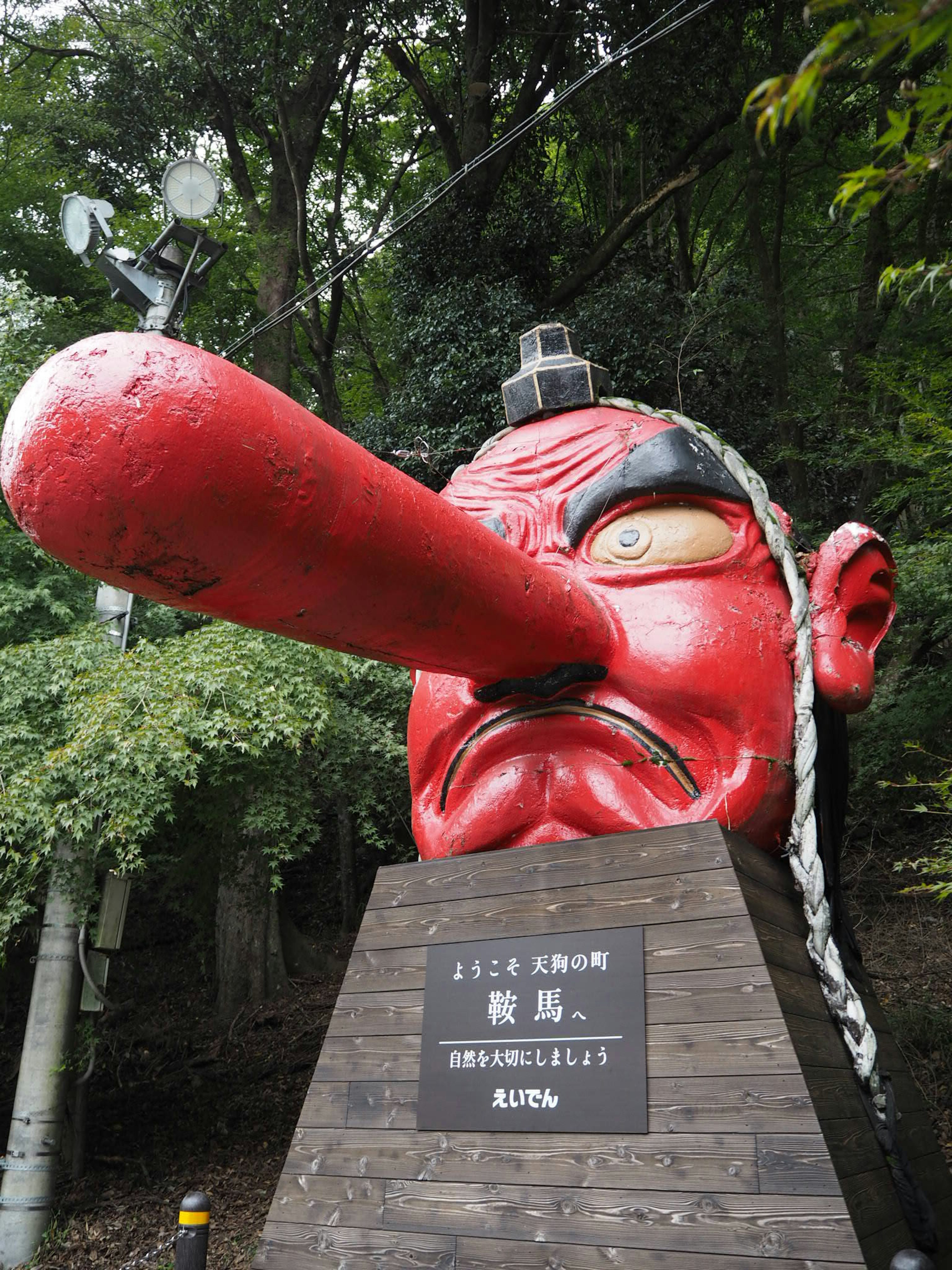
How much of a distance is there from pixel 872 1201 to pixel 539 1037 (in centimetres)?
75

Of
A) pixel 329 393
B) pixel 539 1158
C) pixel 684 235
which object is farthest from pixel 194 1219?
pixel 684 235

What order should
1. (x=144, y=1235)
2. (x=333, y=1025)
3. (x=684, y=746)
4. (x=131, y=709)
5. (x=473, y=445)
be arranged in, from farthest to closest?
1. (x=473, y=445)
2. (x=144, y=1235)
3. (x=131, y=709)
4. (x=333, y=1025)
5. (x=684, y=746)

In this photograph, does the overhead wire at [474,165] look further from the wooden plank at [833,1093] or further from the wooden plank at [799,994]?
the wooden plank at [833,1093]

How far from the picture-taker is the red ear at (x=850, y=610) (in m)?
2.84

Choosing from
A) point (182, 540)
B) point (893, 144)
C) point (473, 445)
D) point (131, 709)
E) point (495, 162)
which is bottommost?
point (182, 540)

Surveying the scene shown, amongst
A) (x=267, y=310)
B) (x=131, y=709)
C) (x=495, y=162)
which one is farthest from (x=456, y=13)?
(x=131, y=709)

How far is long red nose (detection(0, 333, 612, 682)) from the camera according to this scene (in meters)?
1.66

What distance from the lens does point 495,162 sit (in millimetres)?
10148

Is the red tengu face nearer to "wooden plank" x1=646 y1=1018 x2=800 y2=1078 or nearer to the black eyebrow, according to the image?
the black eyebrow

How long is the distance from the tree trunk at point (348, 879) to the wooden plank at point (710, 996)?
306 inches

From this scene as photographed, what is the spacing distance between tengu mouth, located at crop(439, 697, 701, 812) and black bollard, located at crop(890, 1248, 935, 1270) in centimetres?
100

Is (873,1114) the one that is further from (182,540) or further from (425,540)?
(182,540)

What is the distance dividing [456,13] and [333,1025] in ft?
34.2

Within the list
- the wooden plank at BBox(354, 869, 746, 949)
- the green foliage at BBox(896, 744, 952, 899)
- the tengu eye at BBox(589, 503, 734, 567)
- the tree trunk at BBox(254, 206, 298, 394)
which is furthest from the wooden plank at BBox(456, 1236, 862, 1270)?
the tree trunk at BBox(254, 206, 298, 394)
